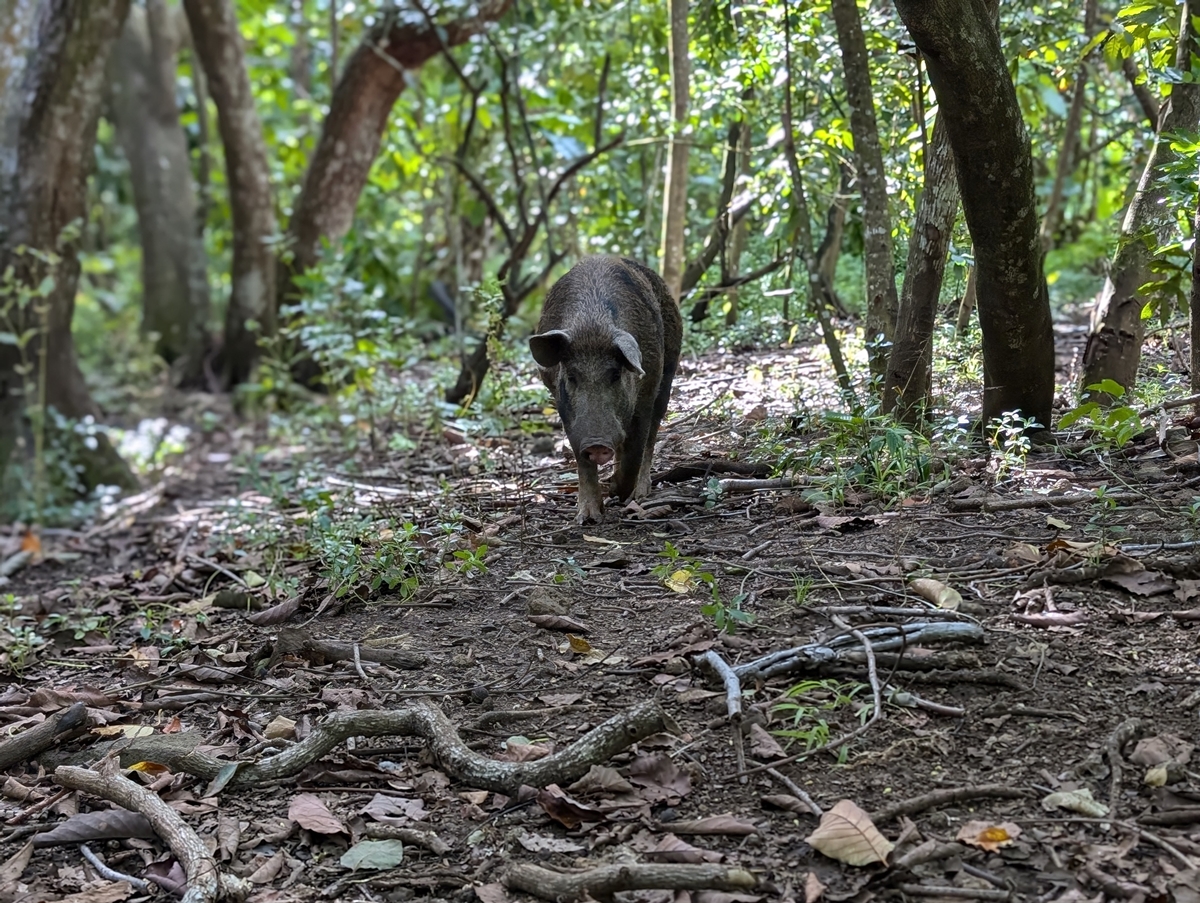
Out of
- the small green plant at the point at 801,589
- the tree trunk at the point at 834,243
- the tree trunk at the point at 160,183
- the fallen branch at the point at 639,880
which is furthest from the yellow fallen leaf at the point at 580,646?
the tree trunk at the point at 160,183

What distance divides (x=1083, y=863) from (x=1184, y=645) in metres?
1.07

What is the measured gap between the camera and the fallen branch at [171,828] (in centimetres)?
306

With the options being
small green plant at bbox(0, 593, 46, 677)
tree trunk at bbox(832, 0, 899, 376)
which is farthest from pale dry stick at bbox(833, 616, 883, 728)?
small green plant at bbox(0, 593, 46, 677)

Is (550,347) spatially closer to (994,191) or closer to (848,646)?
(994,191)

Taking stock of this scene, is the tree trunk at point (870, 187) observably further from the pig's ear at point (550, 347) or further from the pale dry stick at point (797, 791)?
the pale dry stick at point (797, 791)

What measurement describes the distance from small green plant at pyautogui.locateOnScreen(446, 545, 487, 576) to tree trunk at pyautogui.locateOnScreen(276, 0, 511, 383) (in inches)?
251

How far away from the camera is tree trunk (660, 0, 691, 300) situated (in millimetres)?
7543

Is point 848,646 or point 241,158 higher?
point 241,158

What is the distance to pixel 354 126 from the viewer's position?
11.6 metres

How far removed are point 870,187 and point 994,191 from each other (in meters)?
1.24

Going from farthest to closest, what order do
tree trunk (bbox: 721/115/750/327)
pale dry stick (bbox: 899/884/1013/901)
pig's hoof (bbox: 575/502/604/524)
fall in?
tree trunk (bbox: 721/115/750/327) → pig's hoof (bbox: 575/502/604/524) → pale dry stick (bbox: 899/884/1013/901)

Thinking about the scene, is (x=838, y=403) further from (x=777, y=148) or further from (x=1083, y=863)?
(x=1083, y=863)

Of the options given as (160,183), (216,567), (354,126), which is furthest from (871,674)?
(160,183)

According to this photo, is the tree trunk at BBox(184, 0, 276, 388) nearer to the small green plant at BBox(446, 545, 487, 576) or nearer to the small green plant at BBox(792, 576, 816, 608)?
the small green plant at BBox(446, 545, 487, 576)
